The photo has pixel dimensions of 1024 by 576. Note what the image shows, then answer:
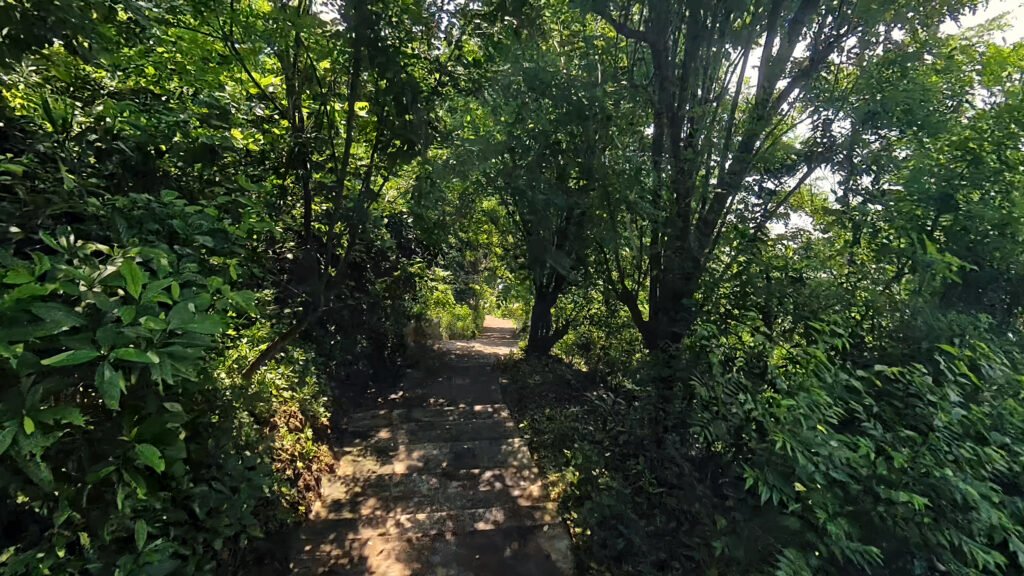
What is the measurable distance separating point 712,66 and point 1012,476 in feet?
10.8

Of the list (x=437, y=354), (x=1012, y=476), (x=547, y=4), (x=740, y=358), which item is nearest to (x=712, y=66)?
(x=547, y=4)

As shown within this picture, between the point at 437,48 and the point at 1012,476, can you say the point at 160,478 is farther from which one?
the point at 1012,476

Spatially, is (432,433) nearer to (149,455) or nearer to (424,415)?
(424,415)

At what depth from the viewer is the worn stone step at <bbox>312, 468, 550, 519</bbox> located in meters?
3.47

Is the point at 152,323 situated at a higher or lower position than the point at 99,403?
higher

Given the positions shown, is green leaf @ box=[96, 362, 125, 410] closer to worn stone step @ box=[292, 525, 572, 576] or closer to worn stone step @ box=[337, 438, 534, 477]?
worn stone step @ box=[292, 525, 572, 576]

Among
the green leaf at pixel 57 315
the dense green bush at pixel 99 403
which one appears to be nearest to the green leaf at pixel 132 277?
the dense green bush at pixel 99 403

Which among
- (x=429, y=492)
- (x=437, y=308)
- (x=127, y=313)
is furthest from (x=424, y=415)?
(x=127, y=313)

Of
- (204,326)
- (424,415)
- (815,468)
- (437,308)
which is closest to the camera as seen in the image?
(204,326)

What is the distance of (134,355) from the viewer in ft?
4.10

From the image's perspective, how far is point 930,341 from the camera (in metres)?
2.79

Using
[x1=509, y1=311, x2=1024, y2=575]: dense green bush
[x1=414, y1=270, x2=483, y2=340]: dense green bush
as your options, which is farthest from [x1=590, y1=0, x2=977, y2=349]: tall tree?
[x1=414, y1=270, x2=483, y2=340]: dense green bush

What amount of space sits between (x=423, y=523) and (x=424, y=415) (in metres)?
2.19

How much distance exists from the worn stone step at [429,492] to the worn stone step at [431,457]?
0.36ft
